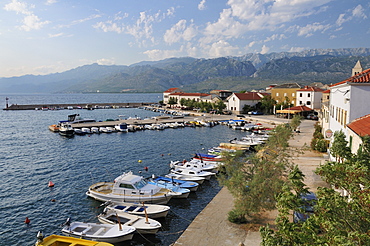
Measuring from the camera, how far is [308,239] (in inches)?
310

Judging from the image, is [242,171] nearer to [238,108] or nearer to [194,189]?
[194,189]

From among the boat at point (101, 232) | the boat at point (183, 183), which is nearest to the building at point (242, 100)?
the boat at point (183, 183)

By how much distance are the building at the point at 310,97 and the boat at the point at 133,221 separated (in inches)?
2995

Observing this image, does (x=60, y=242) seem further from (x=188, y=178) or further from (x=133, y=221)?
(x=188, y=178)

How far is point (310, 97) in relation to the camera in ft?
281

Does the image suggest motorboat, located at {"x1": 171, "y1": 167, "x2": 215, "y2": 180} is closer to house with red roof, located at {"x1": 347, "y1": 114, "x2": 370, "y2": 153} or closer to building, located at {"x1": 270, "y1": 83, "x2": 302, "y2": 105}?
house with red roof, located at {"x1": 347, "y1": 114, "x2": 370, "y2": 153}

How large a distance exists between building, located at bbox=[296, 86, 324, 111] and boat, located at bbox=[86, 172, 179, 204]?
235ft

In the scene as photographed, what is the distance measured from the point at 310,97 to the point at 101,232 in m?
82.2

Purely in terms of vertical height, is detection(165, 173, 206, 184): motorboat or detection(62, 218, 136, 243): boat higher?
detection(165, 173, 206, 184): motorboat

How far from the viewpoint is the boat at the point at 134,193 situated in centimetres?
2500

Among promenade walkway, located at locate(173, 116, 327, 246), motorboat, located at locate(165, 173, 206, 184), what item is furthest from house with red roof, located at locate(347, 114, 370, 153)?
motorboat, located at locate(165, 173, 206, 184)

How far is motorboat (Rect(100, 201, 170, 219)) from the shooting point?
22.2 metres

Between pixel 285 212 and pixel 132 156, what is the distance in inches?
1478

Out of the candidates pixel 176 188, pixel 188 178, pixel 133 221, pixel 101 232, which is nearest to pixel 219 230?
pixel 133 221
